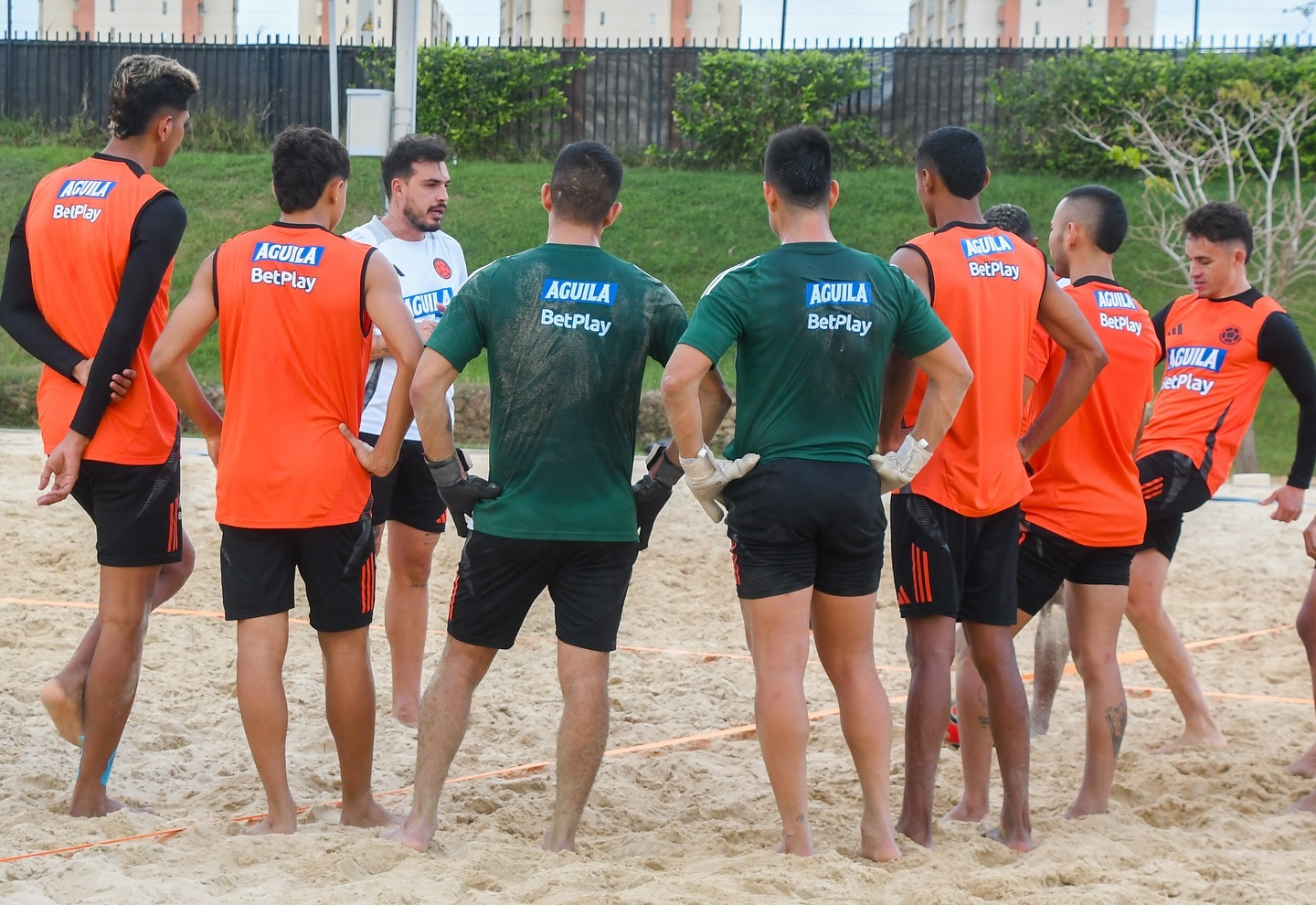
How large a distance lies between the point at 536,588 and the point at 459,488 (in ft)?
1.22

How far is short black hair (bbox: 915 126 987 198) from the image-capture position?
152 inches

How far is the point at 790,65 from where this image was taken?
18984 mm

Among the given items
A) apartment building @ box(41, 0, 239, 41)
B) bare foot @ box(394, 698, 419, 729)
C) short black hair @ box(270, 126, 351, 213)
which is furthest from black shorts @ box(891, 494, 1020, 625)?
apartment building @ box(41, 0, 239, 41)

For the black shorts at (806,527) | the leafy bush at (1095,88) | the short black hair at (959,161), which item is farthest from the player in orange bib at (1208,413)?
the leafy bush at (1095,88)

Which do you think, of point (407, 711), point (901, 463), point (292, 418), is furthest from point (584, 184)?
point (407, 711)

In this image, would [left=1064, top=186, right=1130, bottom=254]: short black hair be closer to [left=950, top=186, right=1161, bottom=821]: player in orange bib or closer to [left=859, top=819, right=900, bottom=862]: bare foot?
[left=950, top=186, right=1161, bottom=821]: player in orange bib

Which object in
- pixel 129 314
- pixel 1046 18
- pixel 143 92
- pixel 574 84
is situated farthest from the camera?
pixel 1046 18

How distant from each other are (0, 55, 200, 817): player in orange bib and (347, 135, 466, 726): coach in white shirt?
108 cm

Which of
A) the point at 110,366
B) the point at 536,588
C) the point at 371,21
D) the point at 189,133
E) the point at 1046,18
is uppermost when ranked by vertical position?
the point at 1046,18

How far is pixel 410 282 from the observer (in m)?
5.05

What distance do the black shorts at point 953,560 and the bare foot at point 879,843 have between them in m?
0.64

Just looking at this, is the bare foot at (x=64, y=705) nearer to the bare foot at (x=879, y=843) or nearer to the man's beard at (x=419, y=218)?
the man's beard at (x=419, y=218)

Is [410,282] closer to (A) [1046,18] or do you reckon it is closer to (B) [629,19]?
(B) [629,19]

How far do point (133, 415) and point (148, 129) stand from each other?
934mm
